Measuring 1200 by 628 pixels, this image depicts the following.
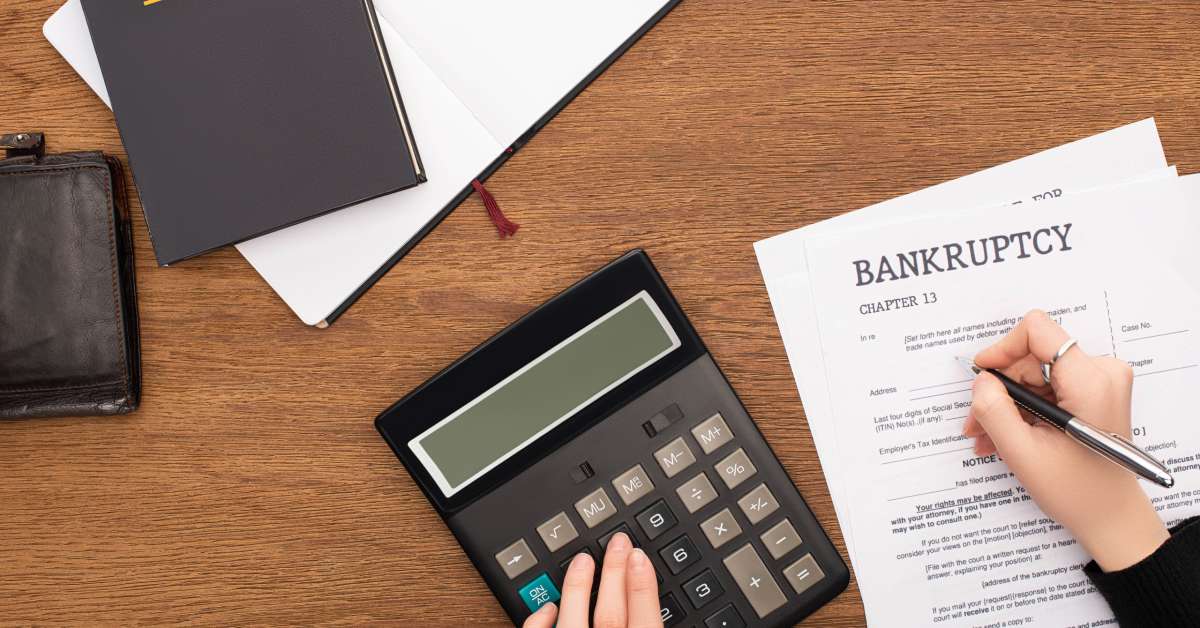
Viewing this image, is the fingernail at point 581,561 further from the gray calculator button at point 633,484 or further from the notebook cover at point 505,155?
the notebook cover at point 505,155

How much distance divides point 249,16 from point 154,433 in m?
0.29

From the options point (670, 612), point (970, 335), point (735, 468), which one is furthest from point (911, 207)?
point (670, 612)

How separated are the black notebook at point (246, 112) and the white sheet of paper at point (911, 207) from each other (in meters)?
0.26

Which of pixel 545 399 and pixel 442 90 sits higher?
pixel 442 90

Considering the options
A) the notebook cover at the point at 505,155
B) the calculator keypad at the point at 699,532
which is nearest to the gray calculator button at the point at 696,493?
the calculator keypad at the point at 699,532

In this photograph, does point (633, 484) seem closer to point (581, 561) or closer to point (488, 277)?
point (581, 561)

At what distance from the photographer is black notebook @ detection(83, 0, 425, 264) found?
1.65 feet

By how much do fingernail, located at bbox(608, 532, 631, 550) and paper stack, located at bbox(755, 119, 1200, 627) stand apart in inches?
5.9

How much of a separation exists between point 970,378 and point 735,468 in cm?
18

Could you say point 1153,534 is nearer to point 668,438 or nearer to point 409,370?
point 668,438

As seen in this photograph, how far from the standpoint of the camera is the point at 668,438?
0.51m

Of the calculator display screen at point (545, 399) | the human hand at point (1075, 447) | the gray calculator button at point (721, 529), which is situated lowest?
the human hand at point (1075, 447)

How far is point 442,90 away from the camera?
531 millimetres

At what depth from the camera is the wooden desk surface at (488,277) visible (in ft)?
1.75
